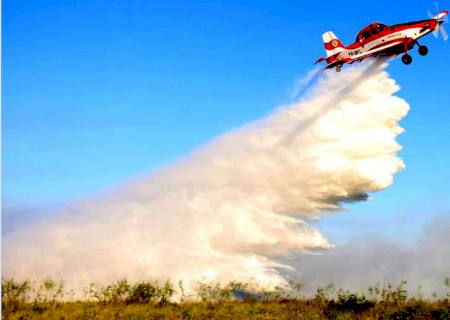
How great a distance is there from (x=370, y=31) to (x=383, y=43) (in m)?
1.72

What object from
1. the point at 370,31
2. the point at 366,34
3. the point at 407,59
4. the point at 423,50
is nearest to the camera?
the point at 423,50

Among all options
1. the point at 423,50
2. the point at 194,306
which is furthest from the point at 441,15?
the point at 194,306

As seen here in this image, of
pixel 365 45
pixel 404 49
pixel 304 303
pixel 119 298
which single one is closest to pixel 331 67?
pixel 365 45

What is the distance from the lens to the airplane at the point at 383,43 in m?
32.5

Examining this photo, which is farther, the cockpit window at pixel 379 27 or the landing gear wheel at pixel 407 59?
the cockpit window at pixel 379 27

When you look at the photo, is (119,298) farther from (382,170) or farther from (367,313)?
(382,170)

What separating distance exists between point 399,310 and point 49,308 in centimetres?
1443

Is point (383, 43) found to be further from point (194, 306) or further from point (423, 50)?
point (194, 306)

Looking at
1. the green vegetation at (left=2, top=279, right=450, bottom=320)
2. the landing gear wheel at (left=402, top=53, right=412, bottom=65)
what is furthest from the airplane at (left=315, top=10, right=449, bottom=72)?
the green vegetation at (left=2, top=279, right=450, bottom=320)

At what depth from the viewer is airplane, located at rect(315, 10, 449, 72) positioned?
32.5 metres

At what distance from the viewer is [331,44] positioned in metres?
38.5

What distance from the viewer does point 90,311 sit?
18516 millimetres

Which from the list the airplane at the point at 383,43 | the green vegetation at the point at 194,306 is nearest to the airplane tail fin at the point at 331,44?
the airplane at the point at 383,43

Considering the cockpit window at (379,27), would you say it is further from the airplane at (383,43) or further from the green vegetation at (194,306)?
the green vegetation at (194,306)
